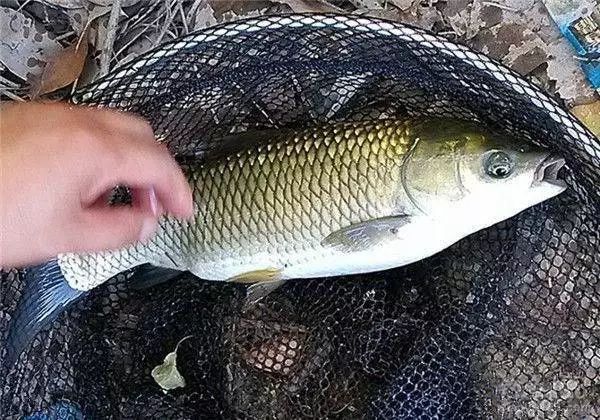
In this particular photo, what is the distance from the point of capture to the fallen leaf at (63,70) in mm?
2010

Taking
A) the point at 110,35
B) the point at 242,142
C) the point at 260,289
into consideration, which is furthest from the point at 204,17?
the point at 260,289

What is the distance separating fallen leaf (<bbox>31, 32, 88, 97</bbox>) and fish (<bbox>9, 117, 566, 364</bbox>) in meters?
0.48

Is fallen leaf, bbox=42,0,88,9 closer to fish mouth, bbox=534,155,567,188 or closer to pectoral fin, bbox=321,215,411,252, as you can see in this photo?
pectoral fin, bbox=321,215,411,252

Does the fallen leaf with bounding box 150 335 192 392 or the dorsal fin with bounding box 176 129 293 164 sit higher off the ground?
the dorsal fin with bounding box 176 129 293 164

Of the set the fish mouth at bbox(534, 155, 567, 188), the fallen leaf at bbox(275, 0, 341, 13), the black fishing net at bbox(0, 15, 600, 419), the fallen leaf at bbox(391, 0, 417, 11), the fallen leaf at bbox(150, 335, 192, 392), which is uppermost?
the fish mouth at bbox(534, 155, 567, 188)

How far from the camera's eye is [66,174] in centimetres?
118

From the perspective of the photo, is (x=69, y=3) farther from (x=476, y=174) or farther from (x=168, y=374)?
(x=476, y=174)

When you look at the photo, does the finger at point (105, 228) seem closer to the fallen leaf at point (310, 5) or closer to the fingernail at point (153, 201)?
the fingernail at point (153, 201)

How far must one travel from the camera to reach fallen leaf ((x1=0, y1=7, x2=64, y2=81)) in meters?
2.04

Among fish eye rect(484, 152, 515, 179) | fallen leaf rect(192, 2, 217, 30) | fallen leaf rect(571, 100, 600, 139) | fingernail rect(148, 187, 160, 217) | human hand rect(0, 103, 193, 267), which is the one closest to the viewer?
human hand rect(0, 103, 193, 267)

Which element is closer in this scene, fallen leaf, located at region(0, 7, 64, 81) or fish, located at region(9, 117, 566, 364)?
fish, located at region(9, 117, 566, 364)

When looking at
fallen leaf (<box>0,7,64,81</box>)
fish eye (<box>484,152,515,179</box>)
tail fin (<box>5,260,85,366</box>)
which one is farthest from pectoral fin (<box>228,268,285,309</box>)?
fallen leaf (<box>0,7,64,81</box>)

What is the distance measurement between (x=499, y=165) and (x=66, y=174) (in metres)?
0.62

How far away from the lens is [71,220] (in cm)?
122
